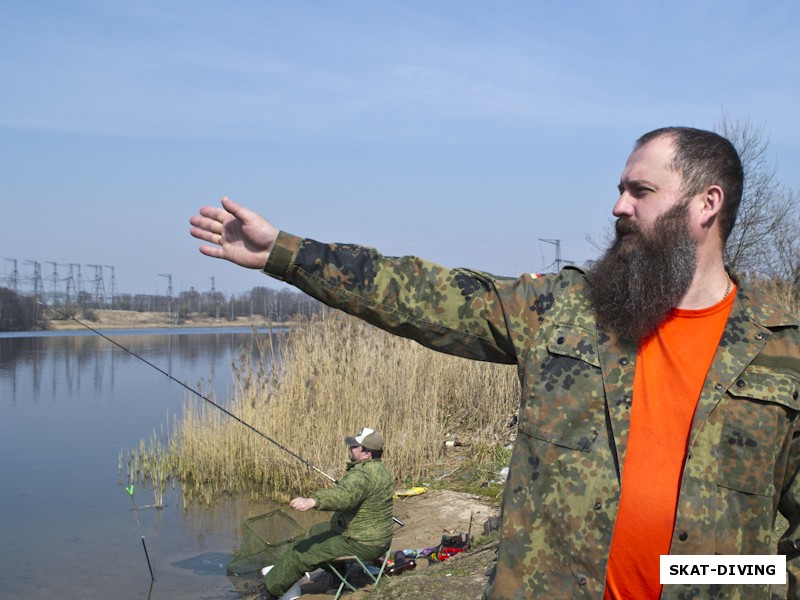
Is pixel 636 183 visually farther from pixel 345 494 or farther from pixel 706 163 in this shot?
pixel 345 494

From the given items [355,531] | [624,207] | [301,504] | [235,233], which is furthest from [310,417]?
[624,207]

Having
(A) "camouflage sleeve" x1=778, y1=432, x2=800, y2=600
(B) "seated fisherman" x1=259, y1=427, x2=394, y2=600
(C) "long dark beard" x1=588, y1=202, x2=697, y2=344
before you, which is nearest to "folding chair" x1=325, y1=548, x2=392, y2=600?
(B) "seated fisherman" x1=259, y1=427, x2=394, y2=600

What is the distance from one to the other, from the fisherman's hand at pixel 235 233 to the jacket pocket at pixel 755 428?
49.1 inches

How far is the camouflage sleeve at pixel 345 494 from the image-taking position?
5.91 metres

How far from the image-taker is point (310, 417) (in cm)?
1010

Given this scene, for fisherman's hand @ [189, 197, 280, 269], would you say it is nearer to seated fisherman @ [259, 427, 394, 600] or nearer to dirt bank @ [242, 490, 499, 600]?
dirt bank @ [242, 490, 499, 600]

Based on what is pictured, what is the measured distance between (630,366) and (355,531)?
4714 mm

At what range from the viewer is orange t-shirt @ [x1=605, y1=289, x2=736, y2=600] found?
1.92 meters

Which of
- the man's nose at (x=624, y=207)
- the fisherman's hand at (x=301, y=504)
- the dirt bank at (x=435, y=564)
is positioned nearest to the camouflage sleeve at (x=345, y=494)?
the fisherman's hand at (x=301, y=504)

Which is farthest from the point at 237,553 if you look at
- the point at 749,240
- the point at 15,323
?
the point at 15,323

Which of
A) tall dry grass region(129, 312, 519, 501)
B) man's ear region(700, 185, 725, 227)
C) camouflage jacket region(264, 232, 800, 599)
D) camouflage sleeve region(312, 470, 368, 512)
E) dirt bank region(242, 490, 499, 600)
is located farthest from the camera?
tall dry grass region(129, 312, 519, 501)

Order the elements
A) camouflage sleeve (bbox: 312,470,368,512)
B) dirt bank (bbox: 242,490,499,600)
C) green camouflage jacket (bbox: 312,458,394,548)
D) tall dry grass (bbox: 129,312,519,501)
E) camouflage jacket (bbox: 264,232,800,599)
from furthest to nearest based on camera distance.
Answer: tall dry grass (bbox: 129,312,519,501)
green camouflage jacket (bbox: 312,458,394,548)
camouflage sleeve (bbox: 312,470,368,512)
dirt bank (bbox: 242,490,499,600)
camouflage jacket (bbox: 264,232,800,599)

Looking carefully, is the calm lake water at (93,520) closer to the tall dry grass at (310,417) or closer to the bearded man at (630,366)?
the tall dry grass at (310,417)

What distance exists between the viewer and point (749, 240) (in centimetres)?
1780
